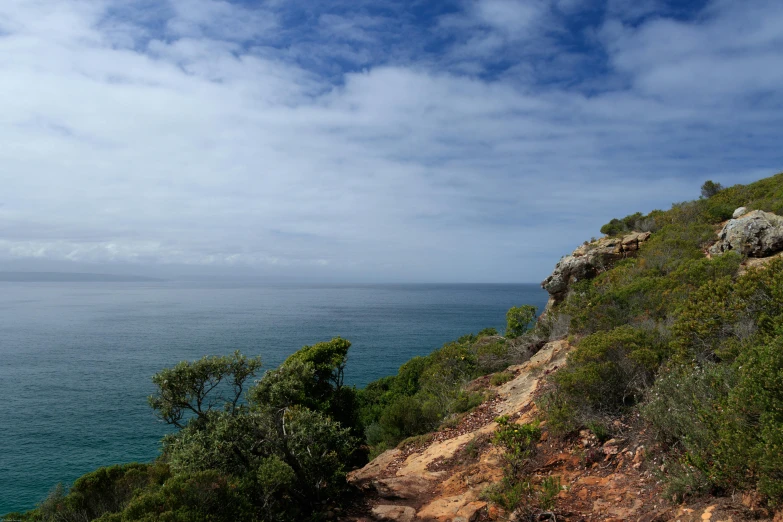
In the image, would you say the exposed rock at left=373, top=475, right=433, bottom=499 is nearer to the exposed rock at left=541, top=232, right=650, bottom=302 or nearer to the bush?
the bush

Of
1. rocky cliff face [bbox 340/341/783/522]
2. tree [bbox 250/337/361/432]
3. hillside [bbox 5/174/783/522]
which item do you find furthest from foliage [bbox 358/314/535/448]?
rocky cliff face [bbox 340/341/783/522]

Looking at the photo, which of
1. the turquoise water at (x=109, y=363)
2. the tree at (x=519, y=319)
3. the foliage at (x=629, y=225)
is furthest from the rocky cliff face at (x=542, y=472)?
the turquoise water at (x=109, y=363)

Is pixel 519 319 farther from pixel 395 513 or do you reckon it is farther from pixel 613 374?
pixel 395 513

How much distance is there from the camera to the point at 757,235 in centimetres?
1836

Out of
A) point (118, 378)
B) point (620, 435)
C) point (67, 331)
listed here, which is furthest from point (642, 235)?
point (67, 331)

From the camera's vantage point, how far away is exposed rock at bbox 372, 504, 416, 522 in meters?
10.5

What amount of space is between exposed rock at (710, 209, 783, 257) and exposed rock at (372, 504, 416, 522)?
17884mm

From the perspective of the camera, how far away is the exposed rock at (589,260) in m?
30.4

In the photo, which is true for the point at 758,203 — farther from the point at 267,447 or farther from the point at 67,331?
the point at 67,331

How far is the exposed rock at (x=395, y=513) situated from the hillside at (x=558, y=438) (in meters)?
0.06

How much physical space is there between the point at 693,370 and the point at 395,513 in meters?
8.05

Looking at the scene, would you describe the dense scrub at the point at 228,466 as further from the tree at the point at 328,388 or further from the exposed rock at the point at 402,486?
the tree at the point at 328,388

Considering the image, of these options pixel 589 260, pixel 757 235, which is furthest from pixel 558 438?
pixel 589 260

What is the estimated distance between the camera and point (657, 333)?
13.5 m
